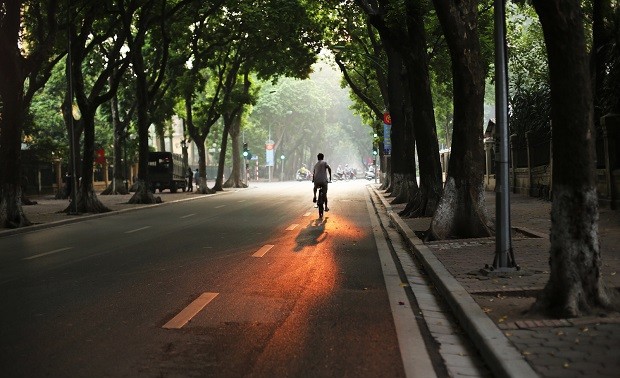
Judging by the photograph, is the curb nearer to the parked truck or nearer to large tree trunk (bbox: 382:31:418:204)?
large tree trunk (bbox: 382:31:418:204)

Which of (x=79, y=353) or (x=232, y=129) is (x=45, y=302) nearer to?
(x=79, y=353)

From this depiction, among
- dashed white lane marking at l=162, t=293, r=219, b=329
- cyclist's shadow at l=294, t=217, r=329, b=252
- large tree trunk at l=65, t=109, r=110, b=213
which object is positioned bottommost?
dashed white lane marking at l=162, t=293, r=219, b=329

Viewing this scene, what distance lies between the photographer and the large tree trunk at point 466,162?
1226cm

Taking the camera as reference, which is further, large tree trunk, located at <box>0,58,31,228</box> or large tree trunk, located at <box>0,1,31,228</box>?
large tree trunk, located at <box>0,58,31,228</box>

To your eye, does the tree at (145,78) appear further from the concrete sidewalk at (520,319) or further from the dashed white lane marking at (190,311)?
the dashed white lane marking at (190,311)

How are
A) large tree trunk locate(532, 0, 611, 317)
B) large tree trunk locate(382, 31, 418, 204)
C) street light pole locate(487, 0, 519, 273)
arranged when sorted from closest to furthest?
large tree trunk locate(532, 0, 611, 317)
street light pole locate(487, 0, 519, 273)
large tree trunk locate(382, 31, 418, 204)

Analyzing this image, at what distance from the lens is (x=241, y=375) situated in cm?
480

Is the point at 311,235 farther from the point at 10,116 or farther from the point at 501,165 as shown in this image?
the point at 10,116

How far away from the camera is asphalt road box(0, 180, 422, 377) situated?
16.8ft

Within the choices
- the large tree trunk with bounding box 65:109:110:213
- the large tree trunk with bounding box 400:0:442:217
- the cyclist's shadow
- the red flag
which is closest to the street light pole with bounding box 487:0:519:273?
the cyclist's shadow

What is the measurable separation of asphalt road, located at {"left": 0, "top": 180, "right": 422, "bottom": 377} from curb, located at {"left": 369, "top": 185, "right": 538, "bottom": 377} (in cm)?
65

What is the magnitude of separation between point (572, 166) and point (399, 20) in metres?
10.8

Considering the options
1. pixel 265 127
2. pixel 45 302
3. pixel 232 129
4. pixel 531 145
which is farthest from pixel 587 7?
pixel 265 127

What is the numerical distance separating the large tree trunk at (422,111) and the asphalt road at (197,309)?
4513mm
